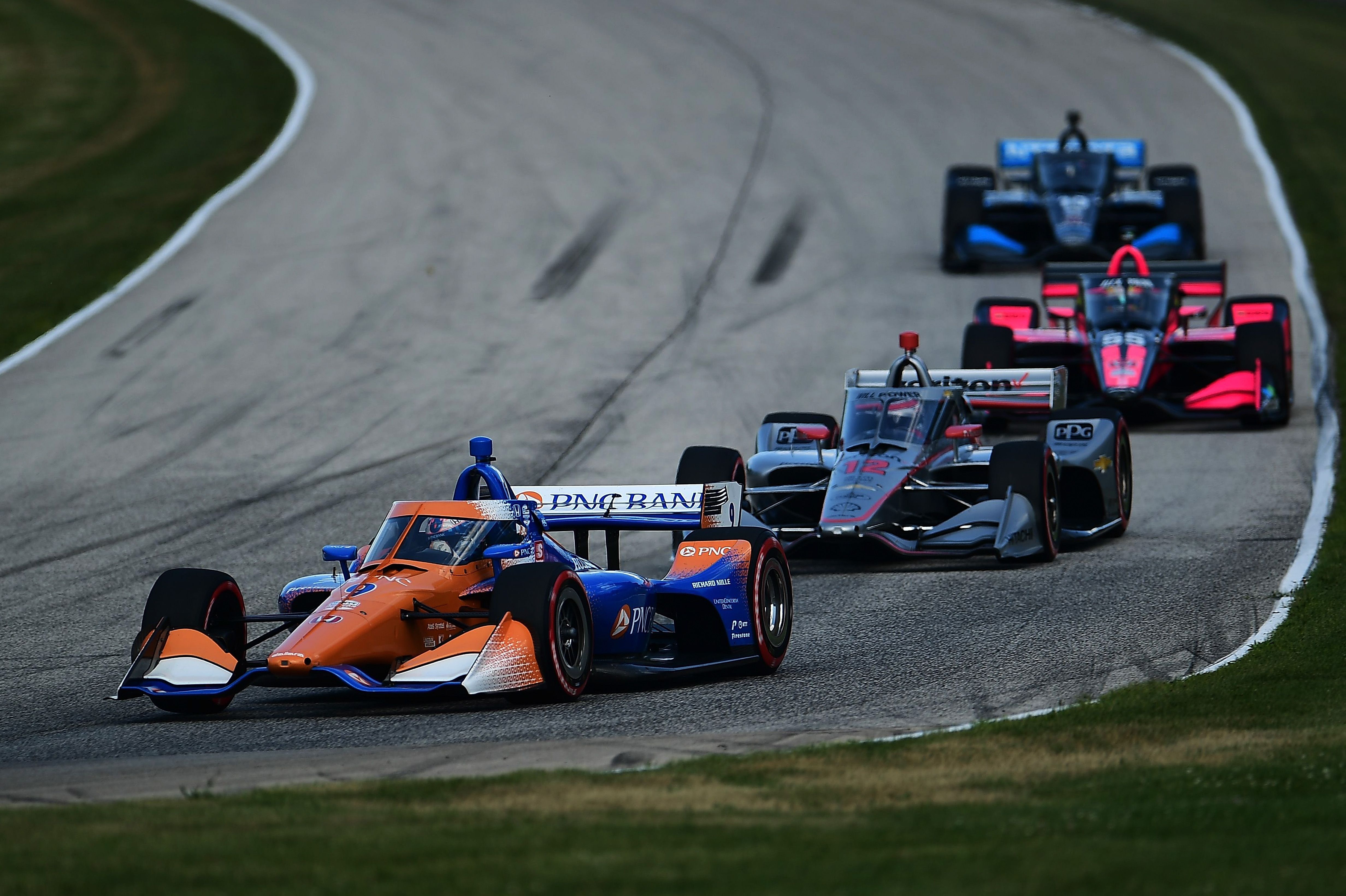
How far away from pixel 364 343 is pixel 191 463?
18.2ft

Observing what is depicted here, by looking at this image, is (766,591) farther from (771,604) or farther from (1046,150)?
(1046,150)

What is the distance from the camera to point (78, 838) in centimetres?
742

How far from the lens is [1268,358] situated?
845 inches

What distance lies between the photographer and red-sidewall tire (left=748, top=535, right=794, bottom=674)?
12188 millimetres

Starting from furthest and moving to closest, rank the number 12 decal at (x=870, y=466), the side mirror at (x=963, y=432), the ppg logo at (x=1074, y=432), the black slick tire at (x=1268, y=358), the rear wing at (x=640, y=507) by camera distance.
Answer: the black slick tire at (x=1268, y=358)
the ppg logo at (x=1074, y=432)
the side mirror at (x=963, y=432)
the number 12 decal at (x=870, y=466)
the rear wing at (x=640, y=507)

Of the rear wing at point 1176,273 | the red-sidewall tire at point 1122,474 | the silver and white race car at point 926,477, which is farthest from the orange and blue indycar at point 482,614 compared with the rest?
the rear wing at point 1176,273

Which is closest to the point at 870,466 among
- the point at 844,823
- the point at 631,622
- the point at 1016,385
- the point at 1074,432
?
the point at 1074,432

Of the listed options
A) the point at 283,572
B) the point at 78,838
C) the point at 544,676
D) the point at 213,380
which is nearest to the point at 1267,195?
the point at 213,380

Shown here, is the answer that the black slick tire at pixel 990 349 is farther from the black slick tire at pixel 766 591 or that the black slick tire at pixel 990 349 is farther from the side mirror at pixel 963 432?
the black slick tire at pixel 766 591

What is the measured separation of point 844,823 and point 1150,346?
49.6 ft

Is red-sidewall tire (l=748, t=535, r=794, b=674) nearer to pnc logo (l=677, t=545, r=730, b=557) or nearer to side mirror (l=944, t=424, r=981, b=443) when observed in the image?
pnc logo (l=677, t=545, r=730, b=557)

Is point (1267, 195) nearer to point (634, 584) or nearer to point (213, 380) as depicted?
point (213, 380)

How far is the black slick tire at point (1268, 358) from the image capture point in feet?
70.2

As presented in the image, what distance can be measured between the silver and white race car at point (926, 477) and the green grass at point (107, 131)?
13139 mm
